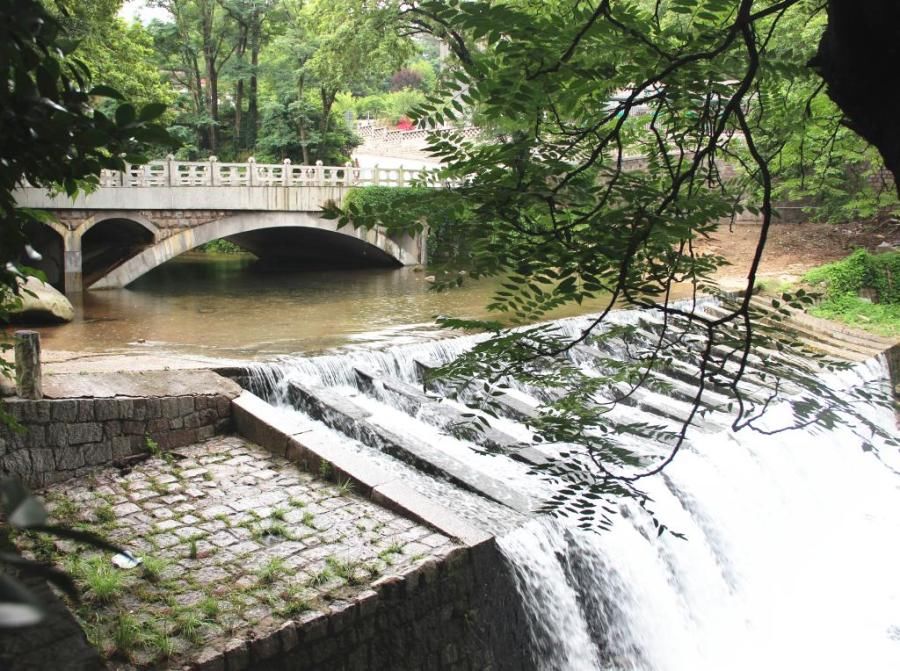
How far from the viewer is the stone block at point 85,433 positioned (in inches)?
276

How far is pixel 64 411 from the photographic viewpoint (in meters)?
6.96

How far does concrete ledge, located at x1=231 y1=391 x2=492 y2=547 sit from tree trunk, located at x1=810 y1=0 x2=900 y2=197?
4.53 metres

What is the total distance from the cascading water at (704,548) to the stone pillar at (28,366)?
8.96 ft

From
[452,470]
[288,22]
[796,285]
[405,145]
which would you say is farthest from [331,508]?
[405,145]

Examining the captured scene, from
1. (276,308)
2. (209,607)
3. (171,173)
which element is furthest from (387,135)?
(209,607)

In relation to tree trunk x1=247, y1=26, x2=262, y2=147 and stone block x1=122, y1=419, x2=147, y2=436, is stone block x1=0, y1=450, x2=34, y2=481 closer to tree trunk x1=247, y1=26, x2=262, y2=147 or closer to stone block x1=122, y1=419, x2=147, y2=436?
stone block x1=122, y1=419, x2=147, y2=436

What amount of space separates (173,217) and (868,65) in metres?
18.3

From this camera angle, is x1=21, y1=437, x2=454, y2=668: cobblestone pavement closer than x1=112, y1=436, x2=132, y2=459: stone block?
Yes

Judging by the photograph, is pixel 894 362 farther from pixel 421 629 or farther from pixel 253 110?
pixel 253 110

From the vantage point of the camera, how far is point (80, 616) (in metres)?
4.71

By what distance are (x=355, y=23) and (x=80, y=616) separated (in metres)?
17.1

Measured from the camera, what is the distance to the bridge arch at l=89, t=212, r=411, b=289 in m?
18.0

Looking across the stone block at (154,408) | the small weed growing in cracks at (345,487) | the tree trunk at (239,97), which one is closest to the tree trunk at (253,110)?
the tree trunk at (239,97)

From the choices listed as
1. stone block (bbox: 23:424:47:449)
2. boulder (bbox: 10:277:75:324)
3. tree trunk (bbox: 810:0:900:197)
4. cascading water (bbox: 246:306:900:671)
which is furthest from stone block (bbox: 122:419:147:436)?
tree trunk (bbox: 810:0:900:197)
